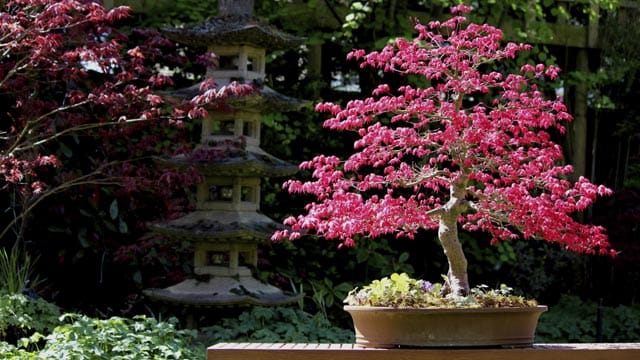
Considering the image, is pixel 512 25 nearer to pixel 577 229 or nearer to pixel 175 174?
pixel 175 174

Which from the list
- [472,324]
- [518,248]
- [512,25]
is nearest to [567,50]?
[512,25]

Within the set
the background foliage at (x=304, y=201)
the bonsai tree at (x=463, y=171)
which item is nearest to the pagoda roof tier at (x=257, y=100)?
the background foliage at (x=304, y=201)

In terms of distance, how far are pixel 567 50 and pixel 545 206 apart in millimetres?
5749

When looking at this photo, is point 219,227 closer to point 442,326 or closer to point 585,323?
point 442,326

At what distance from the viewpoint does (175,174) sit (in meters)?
5.73

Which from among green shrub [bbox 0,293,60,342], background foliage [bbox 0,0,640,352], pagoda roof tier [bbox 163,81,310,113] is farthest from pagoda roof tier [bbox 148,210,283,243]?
green shrub [bbox 0,293,60,342]

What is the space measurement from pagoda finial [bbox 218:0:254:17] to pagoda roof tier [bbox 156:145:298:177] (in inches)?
34.6

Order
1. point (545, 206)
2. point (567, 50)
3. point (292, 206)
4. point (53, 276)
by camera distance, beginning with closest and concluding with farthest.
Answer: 1. point (545, 206)
2. point (53, 276)
3. point (292, 206)
4. point (567, 50)

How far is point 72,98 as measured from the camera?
573cm

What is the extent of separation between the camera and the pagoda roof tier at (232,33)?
578 cm

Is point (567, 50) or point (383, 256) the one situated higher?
point (567, 50)

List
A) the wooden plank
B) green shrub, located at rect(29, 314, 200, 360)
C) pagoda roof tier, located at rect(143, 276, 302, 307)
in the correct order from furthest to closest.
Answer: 1. pagoda roof tier, located at rect(143, 276, 302, 307)
2. green shrub, located at rect(29, 314, 200, 360)
3. the wooden plank

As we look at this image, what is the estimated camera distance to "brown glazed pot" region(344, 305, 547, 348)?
3178 millimetres

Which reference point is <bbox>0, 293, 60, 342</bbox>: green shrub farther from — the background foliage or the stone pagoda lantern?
the stone pagoda lantern
